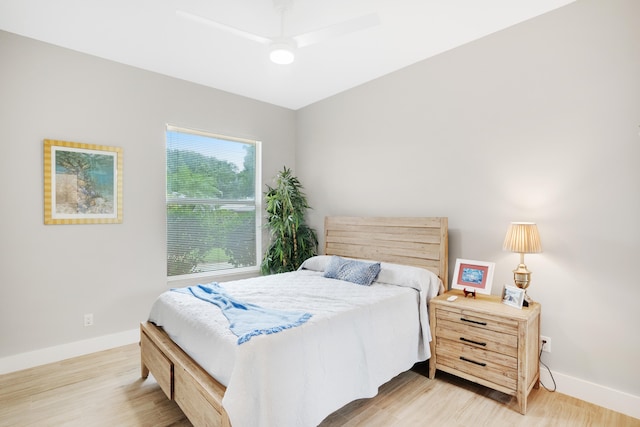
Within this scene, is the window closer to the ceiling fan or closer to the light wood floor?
the light wood floor

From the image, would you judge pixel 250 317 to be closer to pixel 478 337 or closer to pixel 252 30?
pixel 478 337

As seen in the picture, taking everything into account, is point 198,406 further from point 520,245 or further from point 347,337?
point 520,245

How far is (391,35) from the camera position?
111 inches

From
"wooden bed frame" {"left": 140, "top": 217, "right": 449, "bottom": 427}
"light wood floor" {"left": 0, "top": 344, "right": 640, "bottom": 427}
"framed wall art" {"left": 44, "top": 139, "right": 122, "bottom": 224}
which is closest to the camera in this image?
"wooden bed frame" {"left": 140, "top": 217, "right": 449, "bottom": 427}

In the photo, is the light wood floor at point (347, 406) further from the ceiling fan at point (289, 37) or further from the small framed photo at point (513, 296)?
the ceiling fan at point (289, 37)

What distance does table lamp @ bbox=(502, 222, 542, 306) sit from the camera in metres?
2.37

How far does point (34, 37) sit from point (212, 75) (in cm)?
150

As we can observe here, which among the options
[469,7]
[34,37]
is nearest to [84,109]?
[34,37]

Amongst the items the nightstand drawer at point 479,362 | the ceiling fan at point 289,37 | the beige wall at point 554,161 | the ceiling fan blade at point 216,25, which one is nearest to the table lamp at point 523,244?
the beige wall at point 554,161

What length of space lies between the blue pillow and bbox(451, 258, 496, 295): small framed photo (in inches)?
27.2

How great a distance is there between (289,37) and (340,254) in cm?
242

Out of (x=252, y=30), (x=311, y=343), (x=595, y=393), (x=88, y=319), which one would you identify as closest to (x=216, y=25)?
(x=252, y=30)

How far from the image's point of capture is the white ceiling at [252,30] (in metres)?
2.41

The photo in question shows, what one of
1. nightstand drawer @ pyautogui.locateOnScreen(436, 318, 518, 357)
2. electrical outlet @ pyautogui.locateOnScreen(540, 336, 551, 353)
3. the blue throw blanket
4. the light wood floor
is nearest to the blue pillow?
nightstand drawer @ pyautogui.locateOnScreen(436, 318, 518, 357)
